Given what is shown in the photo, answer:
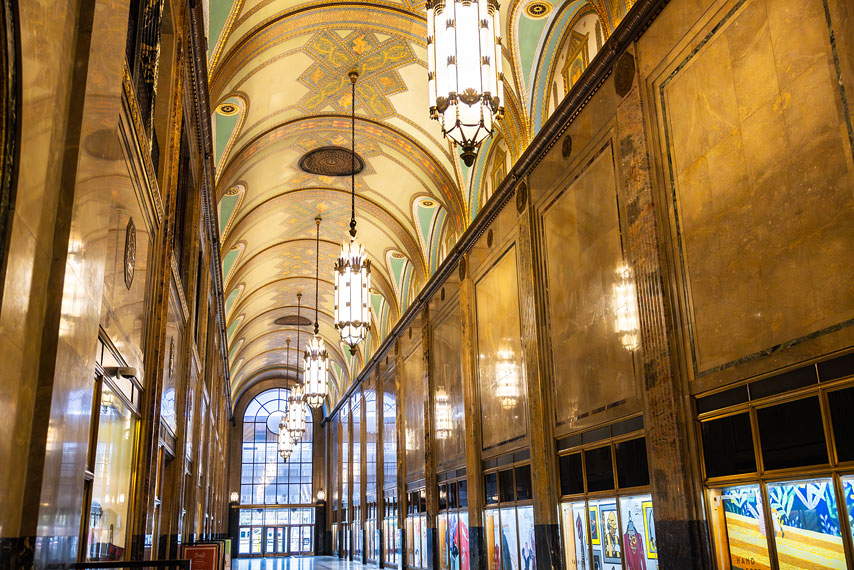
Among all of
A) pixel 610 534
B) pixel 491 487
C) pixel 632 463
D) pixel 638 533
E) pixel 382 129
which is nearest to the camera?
pixel 638 533

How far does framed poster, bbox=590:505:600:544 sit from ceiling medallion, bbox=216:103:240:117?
9.00m

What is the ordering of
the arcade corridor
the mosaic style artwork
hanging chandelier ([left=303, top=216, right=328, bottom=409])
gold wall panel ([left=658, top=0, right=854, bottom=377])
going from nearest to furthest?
the arcade corridor
gold wall panel ([left=658, top=0, right=854, bottom=377])
the mosaic style artwork
hanging chandelier ([left=303, top=216, right=328, bottom=409])

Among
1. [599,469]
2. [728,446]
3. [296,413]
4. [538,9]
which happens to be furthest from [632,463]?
[296,413]

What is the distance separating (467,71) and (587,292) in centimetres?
348

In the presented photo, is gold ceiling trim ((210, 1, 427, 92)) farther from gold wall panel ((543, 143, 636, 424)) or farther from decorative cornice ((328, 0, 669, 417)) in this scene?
gold wall panel ((543, 143, 636, 424))

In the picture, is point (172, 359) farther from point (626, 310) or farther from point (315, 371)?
point (315, 371)

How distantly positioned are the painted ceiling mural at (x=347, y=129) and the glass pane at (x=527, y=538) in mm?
5580

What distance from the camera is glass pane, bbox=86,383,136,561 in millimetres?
5473

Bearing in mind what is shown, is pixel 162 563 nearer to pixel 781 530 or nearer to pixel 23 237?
pixel 23 237

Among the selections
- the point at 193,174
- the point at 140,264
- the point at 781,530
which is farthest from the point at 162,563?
the point at 193,174

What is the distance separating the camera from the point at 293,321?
29.5m

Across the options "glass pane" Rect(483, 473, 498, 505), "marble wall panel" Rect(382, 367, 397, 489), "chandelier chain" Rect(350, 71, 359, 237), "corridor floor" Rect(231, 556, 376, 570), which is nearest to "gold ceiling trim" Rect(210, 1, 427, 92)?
"chandelier chain" Rect(350, 71, 359, 237)

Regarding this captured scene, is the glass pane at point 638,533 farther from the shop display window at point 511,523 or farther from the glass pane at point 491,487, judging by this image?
the glass pane at point 491,487

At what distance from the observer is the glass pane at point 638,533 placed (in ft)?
24.1
